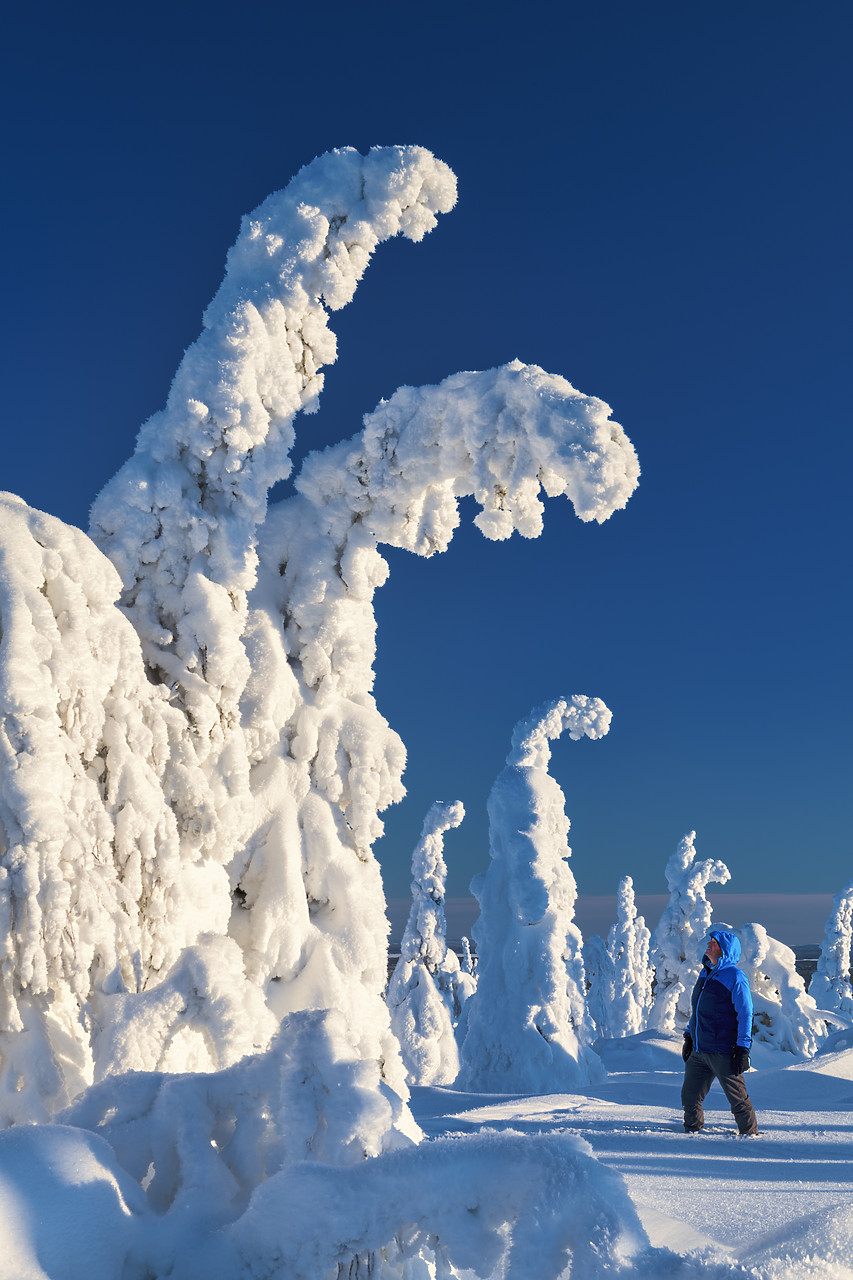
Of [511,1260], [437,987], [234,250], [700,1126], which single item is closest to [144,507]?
[234,250]

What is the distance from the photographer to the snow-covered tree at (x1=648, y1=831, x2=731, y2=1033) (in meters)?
25.9

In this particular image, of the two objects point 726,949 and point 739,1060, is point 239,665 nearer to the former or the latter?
point 726,949

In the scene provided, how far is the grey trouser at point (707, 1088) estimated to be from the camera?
575cm

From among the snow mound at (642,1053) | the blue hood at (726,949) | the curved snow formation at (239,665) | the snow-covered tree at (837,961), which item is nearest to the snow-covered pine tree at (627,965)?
the snow-covered tree at (837,961)

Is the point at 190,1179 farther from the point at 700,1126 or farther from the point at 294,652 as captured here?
the point at 700,1126

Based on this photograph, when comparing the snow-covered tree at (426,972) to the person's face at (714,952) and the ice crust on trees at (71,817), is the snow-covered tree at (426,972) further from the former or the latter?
the ice crust on trees at (71,817)

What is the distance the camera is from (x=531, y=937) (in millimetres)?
15492

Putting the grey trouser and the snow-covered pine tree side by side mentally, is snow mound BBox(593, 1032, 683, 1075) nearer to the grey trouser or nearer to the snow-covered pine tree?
the grey trouser

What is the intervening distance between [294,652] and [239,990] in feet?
7.70

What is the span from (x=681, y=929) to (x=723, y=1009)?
22.0 metres

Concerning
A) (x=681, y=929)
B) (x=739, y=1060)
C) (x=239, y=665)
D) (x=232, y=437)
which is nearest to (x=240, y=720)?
(x=239, y=665)

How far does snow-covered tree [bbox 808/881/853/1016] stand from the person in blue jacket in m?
32.2

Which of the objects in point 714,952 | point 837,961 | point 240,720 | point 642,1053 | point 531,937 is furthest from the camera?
point 837,961

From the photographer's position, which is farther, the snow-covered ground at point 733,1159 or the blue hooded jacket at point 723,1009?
the blue hooded jacket at point 723,1009
